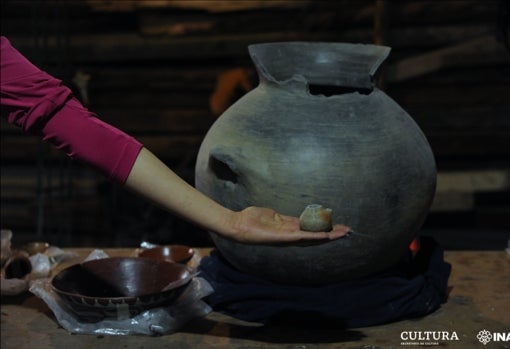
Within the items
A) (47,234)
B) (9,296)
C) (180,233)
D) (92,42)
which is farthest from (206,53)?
(9,296)

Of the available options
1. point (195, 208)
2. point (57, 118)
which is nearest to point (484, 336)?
point (195, 208)

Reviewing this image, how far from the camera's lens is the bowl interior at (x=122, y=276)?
9.18ft

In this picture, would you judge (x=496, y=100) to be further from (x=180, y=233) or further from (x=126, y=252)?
(x=126, y=252)

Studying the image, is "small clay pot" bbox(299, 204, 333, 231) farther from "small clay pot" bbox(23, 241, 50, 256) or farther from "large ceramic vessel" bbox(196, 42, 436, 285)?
"small clay pot" bbox(23, 241, 50, 256)

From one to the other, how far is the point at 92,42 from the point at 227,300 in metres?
3.29

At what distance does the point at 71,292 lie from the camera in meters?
2.70

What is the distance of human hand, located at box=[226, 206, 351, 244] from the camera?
212 centimetres

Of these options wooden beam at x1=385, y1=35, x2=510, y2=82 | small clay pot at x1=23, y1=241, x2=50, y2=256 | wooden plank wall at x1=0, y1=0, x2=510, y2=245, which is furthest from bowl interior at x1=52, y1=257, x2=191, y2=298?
wooden beam at x1=385, y1=35, x2=510, y2=82

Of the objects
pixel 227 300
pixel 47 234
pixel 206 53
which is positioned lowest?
pixel 47 234

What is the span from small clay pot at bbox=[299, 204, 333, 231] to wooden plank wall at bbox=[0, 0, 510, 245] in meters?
2.89

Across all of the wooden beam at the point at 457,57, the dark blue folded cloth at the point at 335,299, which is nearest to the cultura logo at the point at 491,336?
the dark blue folded cloth at the point at 335,299

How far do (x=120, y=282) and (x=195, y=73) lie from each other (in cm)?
290

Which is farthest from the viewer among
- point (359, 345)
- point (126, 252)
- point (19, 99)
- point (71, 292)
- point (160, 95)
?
point (160, 95)

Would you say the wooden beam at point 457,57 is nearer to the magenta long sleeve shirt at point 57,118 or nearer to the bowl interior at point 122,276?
the bowl interior at point 122,276
